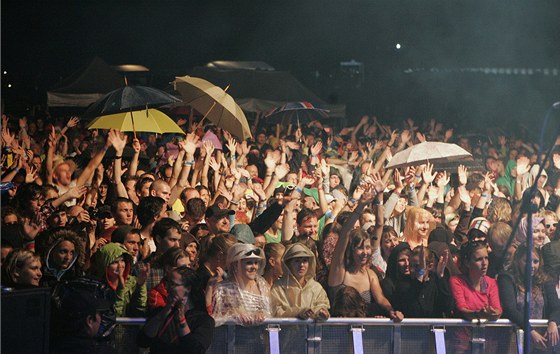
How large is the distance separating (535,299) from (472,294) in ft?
1.49

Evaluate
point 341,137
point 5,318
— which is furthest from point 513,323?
point 341,137

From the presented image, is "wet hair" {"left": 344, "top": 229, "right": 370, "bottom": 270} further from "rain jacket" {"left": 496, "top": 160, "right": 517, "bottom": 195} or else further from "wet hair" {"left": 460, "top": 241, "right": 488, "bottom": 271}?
"rain jacket" {"left": 496, "top": 160, "right": 517, "bottom": 195}

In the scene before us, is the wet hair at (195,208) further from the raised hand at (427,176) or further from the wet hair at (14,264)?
the raised hand at (427,176)

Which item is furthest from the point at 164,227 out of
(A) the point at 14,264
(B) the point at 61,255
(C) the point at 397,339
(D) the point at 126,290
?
(C) the point at 397,339

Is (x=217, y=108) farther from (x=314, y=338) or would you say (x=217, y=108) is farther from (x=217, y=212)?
(x=314, y=338)

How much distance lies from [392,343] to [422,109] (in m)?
13.6

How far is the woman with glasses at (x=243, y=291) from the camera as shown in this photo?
533cm

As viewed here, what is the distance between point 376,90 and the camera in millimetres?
20578

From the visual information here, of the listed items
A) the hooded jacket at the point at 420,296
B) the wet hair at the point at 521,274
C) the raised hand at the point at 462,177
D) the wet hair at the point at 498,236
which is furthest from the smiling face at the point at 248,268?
the raised hand at the point at 462,177

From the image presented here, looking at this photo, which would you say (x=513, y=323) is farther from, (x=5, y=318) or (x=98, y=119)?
(x=98, y=119)

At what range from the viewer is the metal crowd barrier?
5305 mm

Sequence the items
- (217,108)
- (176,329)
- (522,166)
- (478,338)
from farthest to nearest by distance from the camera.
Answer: (522,166)
(217,108)
(478,338)
(176,329)

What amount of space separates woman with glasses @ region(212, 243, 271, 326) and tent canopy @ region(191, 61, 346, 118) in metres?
8.64

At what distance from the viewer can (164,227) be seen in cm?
587
